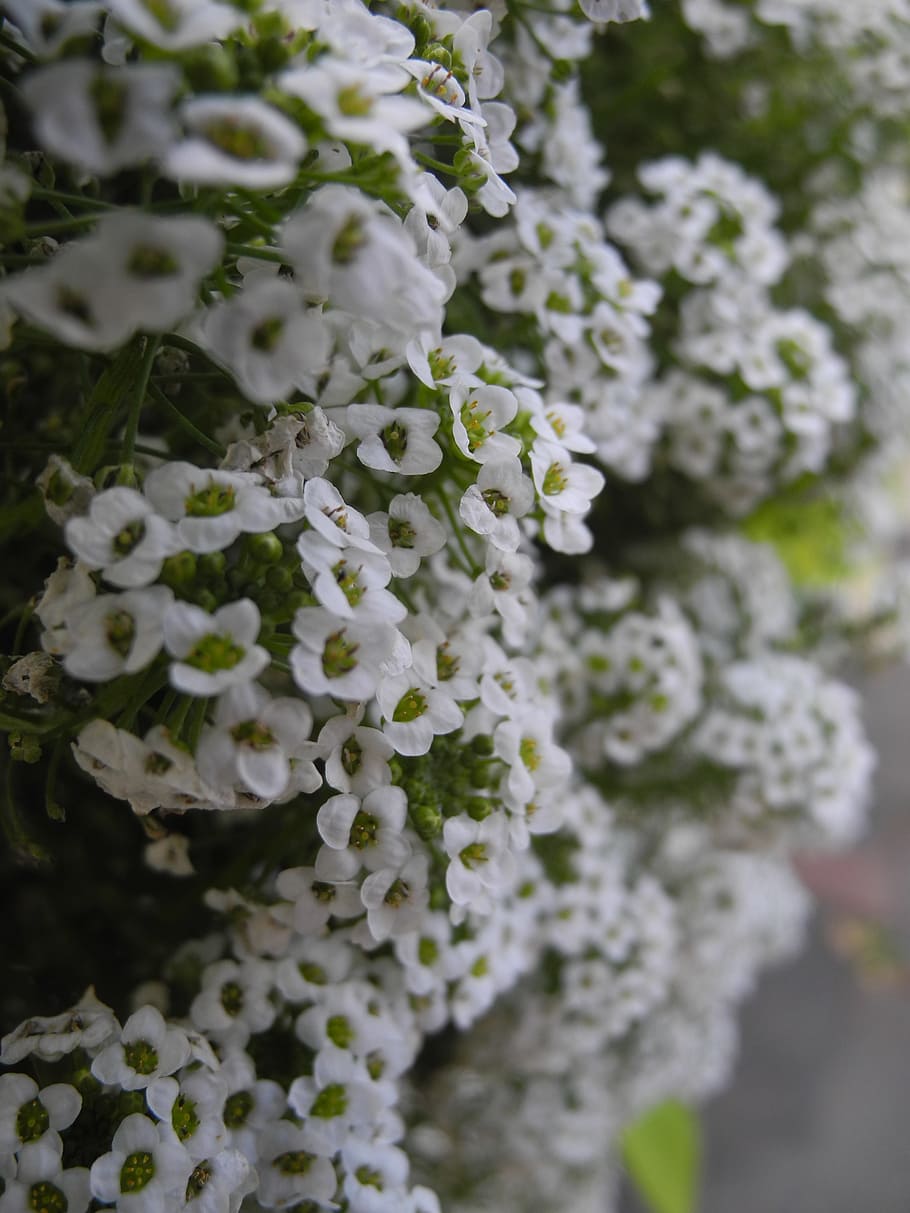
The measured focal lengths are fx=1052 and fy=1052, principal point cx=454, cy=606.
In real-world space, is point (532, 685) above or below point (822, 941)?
above

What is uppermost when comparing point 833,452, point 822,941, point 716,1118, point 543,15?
point 543,15

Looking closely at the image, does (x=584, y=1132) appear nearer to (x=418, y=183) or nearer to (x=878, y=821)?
(x=418, y=183)

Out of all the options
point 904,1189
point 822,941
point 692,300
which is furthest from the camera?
point 822,941

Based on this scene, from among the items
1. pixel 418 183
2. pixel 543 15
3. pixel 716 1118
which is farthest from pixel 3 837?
pixel 716 1118

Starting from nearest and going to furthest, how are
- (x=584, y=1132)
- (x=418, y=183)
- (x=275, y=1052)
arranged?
1. (x=418, y=183)
2. (x=275, y=1052)
3. (x=584, y=1132)

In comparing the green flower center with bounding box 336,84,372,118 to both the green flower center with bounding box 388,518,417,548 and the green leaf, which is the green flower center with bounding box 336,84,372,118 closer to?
the green flower center with bounding box 388,518,417,548

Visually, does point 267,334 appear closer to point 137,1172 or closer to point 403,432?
point 403,432

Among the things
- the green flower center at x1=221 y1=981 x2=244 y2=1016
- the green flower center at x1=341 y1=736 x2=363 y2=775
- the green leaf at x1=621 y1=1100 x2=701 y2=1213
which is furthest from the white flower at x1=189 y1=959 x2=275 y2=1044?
the green leaf at x1=621 y1=1100 x2=701 y2=1213

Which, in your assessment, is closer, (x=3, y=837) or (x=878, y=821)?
(x=3, y=837)
